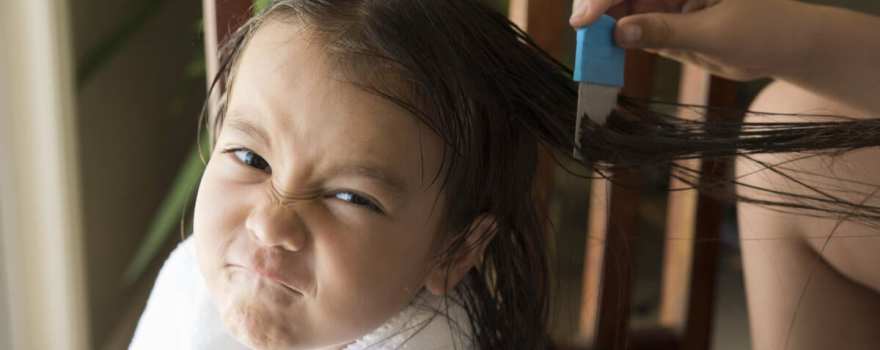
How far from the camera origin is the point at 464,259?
68 centimetres

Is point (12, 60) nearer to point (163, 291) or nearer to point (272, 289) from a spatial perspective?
point (163, 291)

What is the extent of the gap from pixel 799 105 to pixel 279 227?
47 centimetres

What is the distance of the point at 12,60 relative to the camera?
0.97 metres

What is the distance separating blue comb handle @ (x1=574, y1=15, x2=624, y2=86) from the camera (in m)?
0.57

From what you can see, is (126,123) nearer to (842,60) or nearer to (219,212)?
(219,212)

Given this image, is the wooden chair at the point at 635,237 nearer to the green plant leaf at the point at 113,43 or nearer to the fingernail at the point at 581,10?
the fingernail at the point at 581,10

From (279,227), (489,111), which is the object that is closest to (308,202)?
(279,227)

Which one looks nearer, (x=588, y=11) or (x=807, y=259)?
(x=588, y=11)

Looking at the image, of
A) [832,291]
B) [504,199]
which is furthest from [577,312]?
[504,199]

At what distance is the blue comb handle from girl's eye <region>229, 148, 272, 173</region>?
0.77ft

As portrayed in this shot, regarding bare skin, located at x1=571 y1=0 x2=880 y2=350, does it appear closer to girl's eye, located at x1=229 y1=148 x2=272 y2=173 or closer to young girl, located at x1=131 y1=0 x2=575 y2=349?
young girl, located at x1=131 y1=0 x2=575 y2=349

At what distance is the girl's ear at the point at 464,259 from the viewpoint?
0.67 m

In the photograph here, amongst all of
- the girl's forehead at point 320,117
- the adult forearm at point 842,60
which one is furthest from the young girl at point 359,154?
the adult forearm at point 842,60

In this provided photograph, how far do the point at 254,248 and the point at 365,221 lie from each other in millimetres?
82
